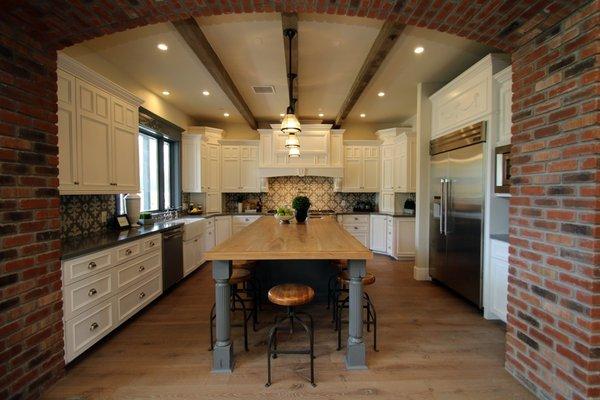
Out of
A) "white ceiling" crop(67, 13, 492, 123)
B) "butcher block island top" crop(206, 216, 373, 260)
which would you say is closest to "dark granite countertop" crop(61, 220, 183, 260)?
"butcher block island top" crop(206, 216, 373, 260)

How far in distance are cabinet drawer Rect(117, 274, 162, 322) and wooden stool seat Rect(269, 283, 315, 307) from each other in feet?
5.19

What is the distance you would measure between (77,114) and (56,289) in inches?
58.1

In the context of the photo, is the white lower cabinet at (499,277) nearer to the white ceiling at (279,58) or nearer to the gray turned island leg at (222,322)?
the white ceiling at (279,58)

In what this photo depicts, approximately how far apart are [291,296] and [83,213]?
240cm

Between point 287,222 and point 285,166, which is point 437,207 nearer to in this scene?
point 287,222

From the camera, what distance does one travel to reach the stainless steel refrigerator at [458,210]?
2896 millimetres

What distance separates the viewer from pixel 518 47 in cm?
185

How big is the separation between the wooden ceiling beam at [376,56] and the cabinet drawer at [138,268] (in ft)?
10.2

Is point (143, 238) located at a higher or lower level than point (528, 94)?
lower

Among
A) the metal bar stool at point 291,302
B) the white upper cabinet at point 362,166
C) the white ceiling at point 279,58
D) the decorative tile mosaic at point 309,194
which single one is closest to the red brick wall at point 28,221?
the white ceiling at point 279,58

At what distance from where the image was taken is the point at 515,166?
1.92 metres

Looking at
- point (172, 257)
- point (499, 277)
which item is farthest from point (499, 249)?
point (172, 257)

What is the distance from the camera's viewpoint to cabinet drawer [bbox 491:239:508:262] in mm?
2510

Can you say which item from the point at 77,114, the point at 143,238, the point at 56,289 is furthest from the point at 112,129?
the point at 56,289
